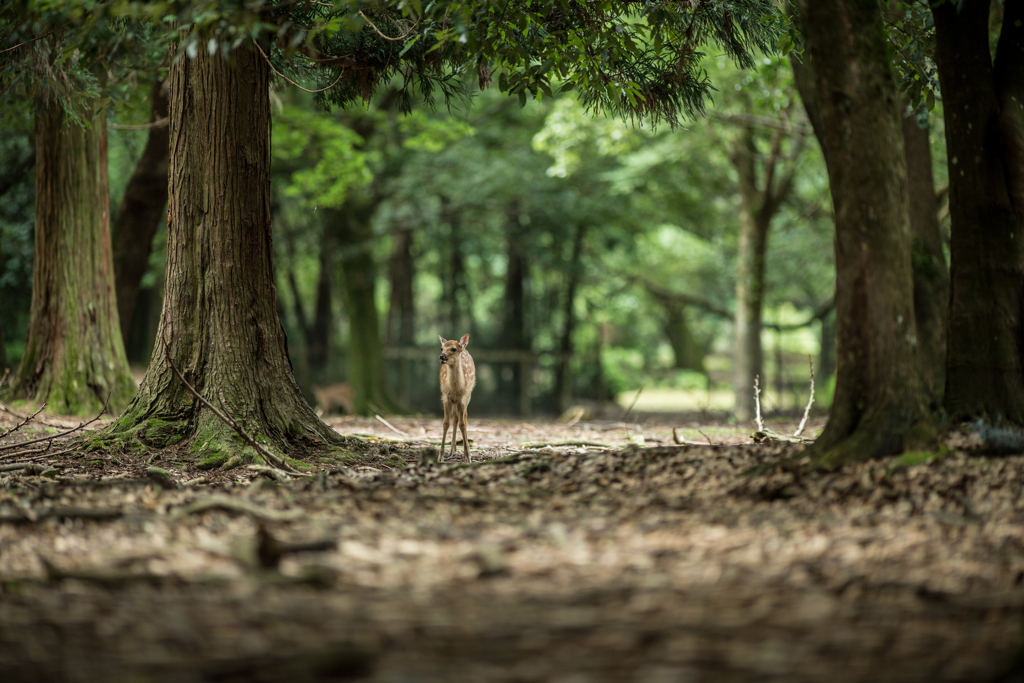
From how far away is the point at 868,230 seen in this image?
4453 mm

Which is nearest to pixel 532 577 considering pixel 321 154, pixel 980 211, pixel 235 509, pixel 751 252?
pixel 235 509

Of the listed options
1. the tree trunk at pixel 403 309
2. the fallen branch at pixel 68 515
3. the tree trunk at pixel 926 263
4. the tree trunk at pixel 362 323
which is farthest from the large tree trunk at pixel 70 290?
the tree trunk at pixel 926 263

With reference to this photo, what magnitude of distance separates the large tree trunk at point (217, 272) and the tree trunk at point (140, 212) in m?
5.68

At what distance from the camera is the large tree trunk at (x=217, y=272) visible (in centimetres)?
624

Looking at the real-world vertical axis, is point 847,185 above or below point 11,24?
below

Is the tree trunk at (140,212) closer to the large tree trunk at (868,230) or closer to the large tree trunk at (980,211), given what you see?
the large tree trunk at (868,230)

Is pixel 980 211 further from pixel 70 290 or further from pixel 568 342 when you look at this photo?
pixel 568 342

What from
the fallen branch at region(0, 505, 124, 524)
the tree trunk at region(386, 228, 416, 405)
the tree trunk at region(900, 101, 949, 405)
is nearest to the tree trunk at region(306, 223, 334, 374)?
the tree trunk at region(386, 228, 416, 405)

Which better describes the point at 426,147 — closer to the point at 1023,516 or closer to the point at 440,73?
the point at 440,73

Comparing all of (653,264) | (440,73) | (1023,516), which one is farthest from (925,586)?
(653,264)

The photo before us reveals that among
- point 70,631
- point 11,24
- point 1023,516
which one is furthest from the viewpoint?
point 11,24

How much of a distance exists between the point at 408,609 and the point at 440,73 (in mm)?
4992

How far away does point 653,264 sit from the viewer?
2472cm

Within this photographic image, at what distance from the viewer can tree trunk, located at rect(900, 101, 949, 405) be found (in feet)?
29.7
